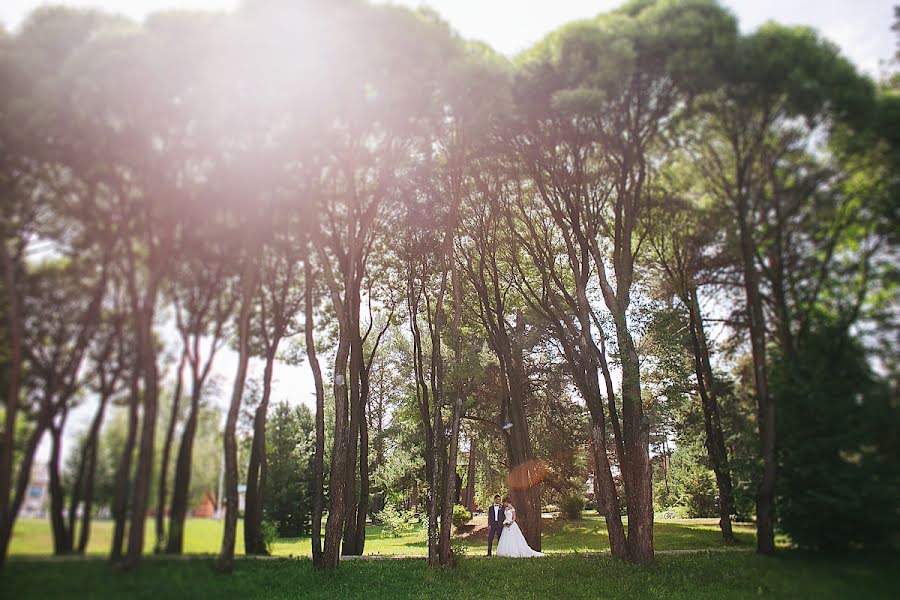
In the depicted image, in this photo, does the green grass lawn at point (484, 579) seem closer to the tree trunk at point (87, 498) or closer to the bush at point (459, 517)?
the tree trunk at point (87, 498)

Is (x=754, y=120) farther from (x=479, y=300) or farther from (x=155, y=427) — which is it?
(x=155, y=427)

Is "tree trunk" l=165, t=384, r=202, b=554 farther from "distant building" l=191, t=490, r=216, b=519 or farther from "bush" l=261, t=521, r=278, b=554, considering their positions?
"bush" l=261, t=521, r=278, b=554

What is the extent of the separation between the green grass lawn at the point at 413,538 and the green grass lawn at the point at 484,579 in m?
0.27

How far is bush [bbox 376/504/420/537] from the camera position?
22.0 m

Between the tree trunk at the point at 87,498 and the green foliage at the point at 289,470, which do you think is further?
the green foliage at the point at 289,470

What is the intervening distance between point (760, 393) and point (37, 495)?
12.3m

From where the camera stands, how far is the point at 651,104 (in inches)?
506

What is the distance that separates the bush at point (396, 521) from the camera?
72.2 ft

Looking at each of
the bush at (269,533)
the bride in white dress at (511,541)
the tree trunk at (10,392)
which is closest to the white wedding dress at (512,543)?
the bride in white dress at (511,541)

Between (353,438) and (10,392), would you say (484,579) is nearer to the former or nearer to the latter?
(353,438)

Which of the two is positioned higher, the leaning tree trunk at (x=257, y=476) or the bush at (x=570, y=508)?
the leaning tree trunk at (x=257, y=476)

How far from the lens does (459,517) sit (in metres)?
25.0

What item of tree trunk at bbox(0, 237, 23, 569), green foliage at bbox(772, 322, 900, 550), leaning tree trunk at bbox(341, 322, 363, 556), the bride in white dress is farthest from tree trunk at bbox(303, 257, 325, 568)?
green foliage at bbox(772, 322, 900, 550)

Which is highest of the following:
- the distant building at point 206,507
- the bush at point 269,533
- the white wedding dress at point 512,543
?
the distant building at point 206,507
